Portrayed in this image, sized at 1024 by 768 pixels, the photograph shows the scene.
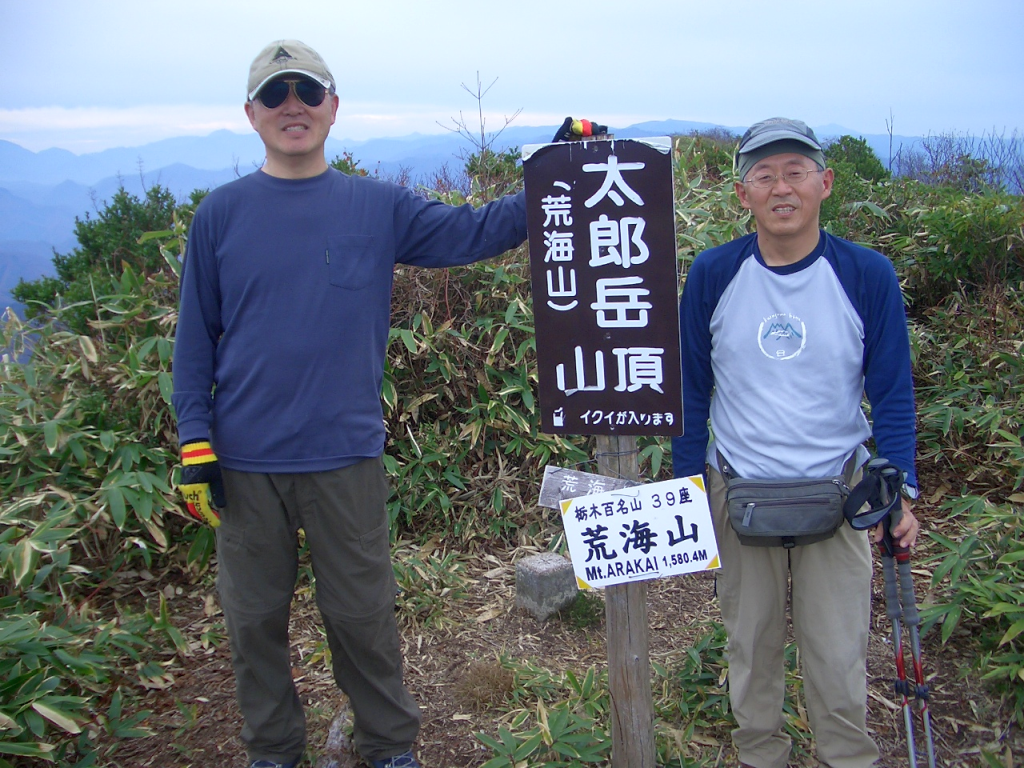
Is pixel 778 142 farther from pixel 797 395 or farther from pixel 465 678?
pixel 465 678

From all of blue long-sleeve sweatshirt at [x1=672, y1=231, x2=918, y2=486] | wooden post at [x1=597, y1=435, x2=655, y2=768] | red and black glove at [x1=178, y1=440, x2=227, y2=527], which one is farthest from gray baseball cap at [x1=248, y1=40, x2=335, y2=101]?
wooden post at [x1=597, y1=435, x2=655, y2=768]

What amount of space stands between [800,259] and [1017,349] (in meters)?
3.00

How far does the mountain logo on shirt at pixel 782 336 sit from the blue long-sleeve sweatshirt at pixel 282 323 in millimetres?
1105

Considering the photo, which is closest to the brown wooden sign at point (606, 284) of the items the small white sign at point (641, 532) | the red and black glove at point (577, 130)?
the red and black glove at point (577, 130)

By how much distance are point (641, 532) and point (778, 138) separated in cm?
108

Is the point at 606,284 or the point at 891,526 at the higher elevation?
the point at 606,284

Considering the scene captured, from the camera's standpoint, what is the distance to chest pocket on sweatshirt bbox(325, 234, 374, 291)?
2.22m

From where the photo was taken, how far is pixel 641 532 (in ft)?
6.95

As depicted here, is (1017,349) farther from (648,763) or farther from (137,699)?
(137,699)

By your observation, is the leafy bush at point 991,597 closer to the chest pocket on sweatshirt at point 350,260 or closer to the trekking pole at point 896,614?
the trekking pole at point 896,614

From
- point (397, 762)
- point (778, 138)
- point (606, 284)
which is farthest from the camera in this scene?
point (397, 762)

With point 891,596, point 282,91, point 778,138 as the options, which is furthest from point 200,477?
point 891,596

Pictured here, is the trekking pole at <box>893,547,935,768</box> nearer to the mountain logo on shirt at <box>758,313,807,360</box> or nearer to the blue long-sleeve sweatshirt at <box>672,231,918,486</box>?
the blue long-sleeve sweatshirt at <box>672,231,918,486</box>

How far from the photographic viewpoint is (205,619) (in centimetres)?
346
